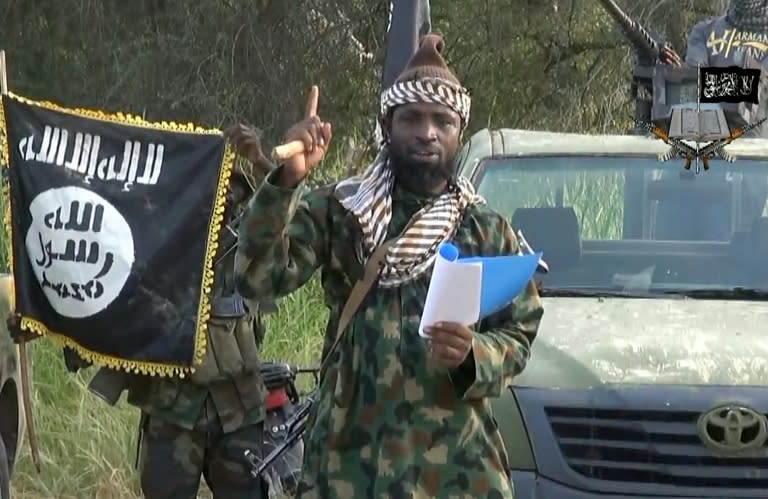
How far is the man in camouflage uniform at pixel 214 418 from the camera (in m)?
4.89

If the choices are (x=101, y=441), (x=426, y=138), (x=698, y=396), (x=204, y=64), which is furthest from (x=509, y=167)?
(x=204, y=64)

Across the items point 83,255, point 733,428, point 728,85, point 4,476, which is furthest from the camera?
point 728,85

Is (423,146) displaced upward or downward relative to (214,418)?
upward

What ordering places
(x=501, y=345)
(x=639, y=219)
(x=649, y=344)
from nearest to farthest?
(x=501, y=345) < (x=649, y=344) < (x=639, y=219)

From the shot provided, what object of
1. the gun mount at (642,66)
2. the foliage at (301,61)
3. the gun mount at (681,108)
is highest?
the foliage at (301,61)

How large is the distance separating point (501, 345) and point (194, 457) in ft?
5.79

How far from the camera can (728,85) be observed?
6172 millimetres

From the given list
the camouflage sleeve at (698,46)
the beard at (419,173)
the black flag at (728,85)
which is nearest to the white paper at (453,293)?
the beard at (419,173)

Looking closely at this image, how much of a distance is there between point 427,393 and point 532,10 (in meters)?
7.54

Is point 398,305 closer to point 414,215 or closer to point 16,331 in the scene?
point 414,215

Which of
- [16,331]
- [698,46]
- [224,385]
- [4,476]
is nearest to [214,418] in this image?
[224,385]

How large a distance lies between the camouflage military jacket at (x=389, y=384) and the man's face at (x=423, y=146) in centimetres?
11

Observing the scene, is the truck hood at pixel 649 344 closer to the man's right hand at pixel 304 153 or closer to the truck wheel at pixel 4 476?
the man's right hand at pixel 304 153

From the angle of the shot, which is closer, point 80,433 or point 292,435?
point 292,435
